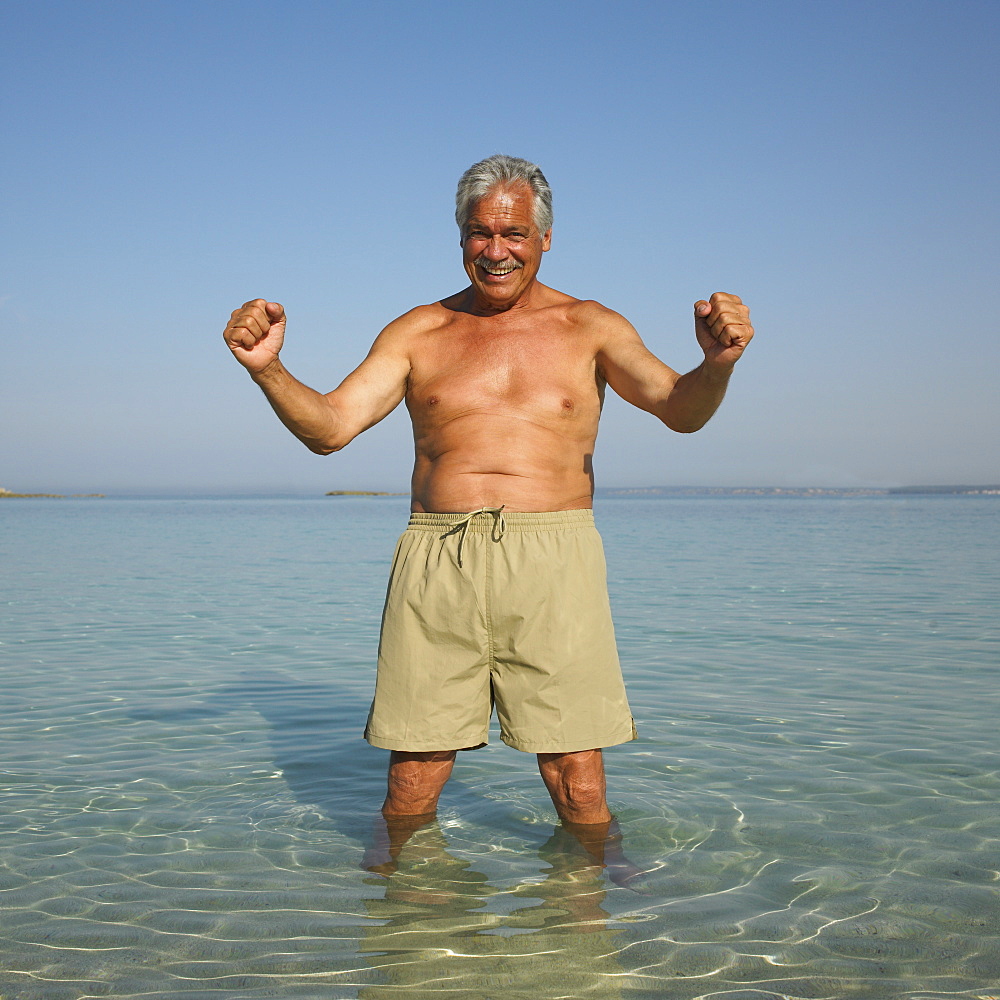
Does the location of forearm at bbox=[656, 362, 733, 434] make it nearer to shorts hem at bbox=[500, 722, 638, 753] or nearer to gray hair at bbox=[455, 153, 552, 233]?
gray hair at bbox=[455, 153, 552, 233]

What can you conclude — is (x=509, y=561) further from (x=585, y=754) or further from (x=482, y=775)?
(x=482, y=775)

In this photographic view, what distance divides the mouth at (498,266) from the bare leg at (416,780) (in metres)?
1.69

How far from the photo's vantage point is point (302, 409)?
10.3 feet

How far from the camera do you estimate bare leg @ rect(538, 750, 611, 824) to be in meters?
3.44

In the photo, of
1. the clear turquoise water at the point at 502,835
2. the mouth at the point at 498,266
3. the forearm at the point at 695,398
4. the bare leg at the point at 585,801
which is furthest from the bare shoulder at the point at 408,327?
the clear turquoise water at the point at 502,835

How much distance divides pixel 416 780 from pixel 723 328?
1874mm

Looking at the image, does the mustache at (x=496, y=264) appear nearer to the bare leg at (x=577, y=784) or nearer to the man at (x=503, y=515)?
the man at (x=503, y=515)

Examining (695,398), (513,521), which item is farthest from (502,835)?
(695,398)

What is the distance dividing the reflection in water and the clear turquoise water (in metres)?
0.01

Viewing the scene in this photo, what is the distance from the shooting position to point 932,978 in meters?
2.70

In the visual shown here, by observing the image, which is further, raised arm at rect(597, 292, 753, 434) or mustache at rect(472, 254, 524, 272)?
mustache at rect(472, 254, 524, 272)

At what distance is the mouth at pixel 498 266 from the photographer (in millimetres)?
3414

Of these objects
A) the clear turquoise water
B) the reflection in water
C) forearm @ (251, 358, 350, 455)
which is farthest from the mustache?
the clear turquoise water

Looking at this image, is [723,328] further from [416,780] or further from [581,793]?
[416,780]
